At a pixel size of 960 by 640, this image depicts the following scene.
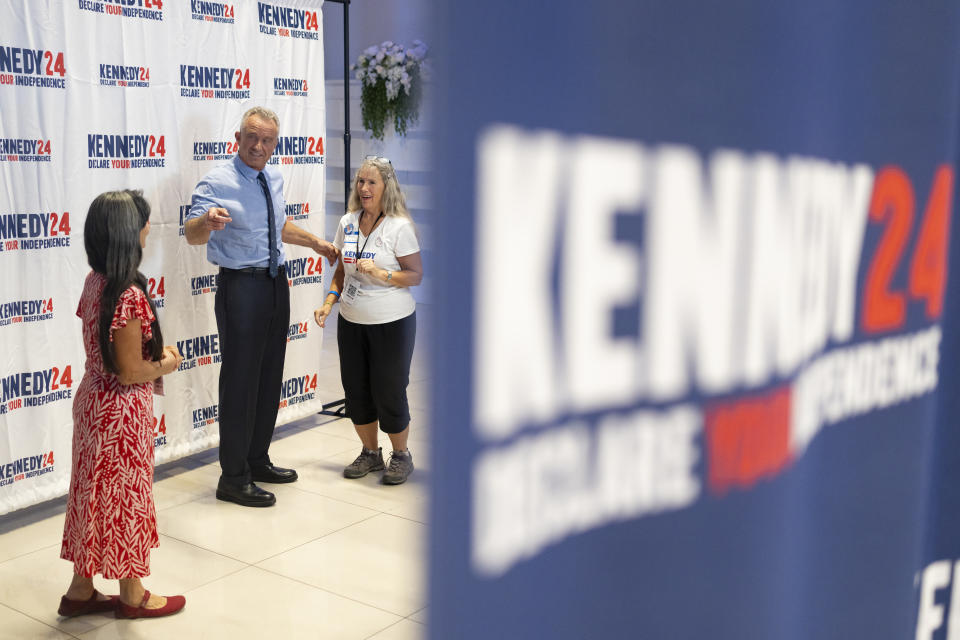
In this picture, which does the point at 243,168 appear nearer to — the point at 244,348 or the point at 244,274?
the point at 244,274

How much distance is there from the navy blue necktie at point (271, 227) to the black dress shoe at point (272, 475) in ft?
3.12

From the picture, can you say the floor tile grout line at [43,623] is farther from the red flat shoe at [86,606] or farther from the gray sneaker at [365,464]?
the gray sneaker at [365,464]

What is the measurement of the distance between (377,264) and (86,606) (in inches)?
65.1

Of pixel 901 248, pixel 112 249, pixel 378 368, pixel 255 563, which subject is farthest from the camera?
pixel 378 368

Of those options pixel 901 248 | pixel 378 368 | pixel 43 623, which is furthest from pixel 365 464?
pixel 901 248

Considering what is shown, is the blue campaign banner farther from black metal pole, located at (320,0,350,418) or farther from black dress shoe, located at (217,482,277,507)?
black metal pole, located at (320,0,350,418)

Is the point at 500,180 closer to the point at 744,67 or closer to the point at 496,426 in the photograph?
the point at 496,426

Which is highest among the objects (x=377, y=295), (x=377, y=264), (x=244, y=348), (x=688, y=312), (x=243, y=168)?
(x=243, y=168)

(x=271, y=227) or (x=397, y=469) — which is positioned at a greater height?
(x=271, y=227)

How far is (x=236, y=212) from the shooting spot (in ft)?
12.2

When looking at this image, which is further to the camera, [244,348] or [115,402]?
[244,348]

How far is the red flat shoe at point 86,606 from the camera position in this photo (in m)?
2.94

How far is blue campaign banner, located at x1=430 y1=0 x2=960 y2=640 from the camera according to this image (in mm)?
535

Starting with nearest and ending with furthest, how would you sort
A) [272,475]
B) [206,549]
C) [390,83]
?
[206,549], [272,475], [390,83]
